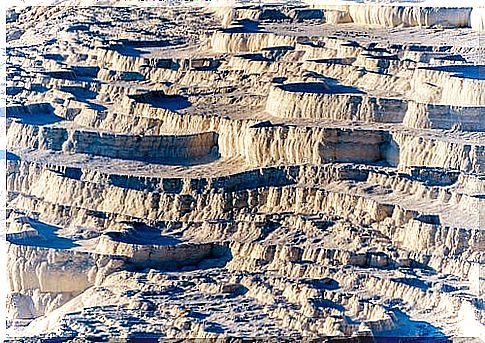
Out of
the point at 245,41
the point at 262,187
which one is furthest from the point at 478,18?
the point at 262,187

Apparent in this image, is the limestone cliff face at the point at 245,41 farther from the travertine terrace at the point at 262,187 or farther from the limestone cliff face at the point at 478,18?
the limestone cliff face at the point at 478,18

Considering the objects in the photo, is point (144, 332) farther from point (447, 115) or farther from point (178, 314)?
point (447, 115)

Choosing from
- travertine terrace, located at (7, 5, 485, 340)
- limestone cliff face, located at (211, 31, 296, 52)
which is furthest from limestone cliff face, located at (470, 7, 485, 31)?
limestone cliff face, located at (211, 31, 296, 52)

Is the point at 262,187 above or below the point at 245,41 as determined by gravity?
below

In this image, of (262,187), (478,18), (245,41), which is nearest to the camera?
(262,187)

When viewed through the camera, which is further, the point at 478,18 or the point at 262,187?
the point at 478,18

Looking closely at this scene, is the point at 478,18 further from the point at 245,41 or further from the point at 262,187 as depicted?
the point at 262,187

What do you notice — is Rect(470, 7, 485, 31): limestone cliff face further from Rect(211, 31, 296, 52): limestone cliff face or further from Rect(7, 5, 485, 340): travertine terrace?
Rect(211, 31, 296, 52): limestone cliff face

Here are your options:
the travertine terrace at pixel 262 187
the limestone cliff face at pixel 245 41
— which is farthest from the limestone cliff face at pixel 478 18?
the limestone cliff face at pixel 245 41
